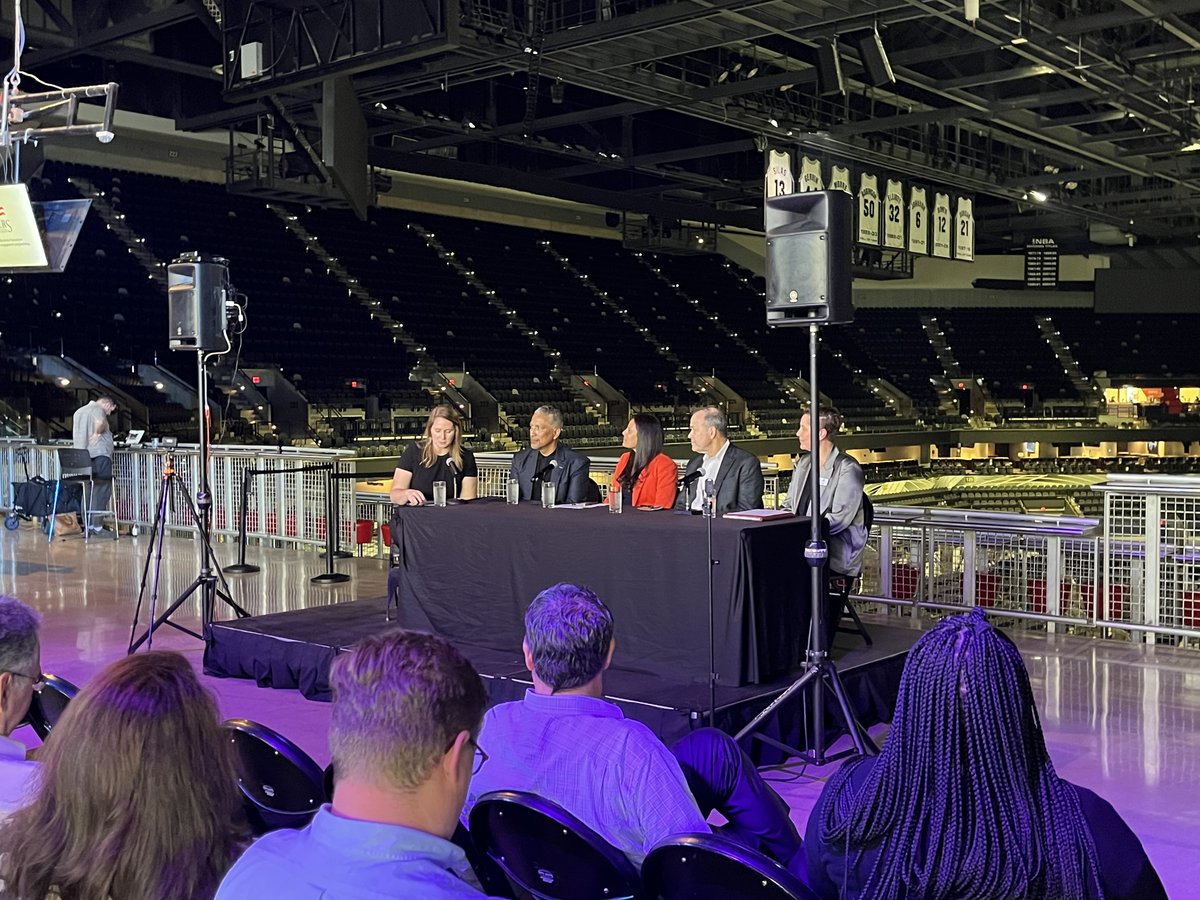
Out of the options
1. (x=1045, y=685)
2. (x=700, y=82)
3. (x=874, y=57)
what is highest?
(x=700, y=82)

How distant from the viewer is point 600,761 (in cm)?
242

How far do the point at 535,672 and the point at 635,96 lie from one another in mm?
11580

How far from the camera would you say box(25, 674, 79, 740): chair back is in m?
3.28

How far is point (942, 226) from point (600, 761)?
48.0 feet

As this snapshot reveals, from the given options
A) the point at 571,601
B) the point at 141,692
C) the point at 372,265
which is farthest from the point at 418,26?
the point at 372,265

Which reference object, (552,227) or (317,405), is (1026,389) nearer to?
(552,227)

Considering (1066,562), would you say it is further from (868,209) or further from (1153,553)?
(868,209)

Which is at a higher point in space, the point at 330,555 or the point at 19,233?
the point at 19,233

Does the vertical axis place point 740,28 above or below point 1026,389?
above

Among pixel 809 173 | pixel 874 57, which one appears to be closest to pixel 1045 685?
pixel 874 57

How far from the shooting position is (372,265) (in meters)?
25.5

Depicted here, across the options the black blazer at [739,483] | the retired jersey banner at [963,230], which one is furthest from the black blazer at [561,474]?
the retired jersey banner at [963,230]

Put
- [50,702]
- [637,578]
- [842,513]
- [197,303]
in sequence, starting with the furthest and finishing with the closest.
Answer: [197,303], [842,513], [637,578], [50,702]

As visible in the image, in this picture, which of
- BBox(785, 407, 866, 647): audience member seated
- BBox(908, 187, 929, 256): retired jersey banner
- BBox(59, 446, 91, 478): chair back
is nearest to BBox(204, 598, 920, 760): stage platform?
BBox(785, 407, 866, 647): audience member seated
